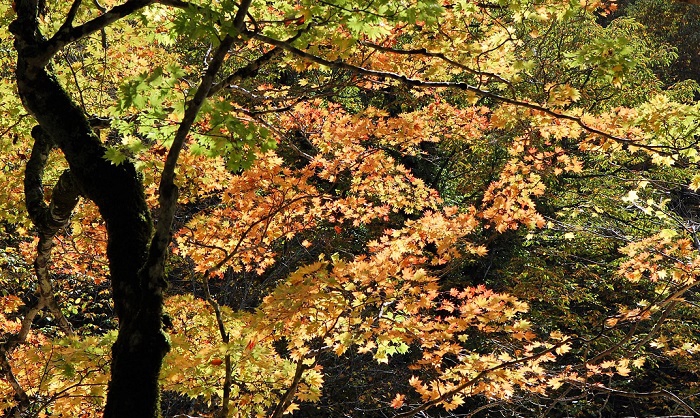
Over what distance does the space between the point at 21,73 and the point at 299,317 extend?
7.59 ft

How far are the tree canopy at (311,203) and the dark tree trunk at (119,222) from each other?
10 mm

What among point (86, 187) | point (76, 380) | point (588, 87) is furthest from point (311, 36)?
point (588, 87)

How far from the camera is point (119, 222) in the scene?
280 cm

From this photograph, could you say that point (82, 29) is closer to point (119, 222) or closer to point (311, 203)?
point (119, 222)

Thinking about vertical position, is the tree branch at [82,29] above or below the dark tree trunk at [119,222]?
above

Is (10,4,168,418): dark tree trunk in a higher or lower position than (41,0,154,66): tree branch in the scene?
lower

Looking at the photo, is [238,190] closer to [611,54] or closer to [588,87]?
[611,54]

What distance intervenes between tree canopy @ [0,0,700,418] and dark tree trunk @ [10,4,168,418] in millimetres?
10

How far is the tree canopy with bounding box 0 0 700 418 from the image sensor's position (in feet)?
9.04

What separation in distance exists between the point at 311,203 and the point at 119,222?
138 inches

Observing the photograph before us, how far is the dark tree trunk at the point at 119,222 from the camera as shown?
260cm

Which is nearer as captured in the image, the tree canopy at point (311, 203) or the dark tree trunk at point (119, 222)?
the dark tree trunk at point (119, 222)

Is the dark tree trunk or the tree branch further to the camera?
the tree branch

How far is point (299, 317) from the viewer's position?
4137mm
